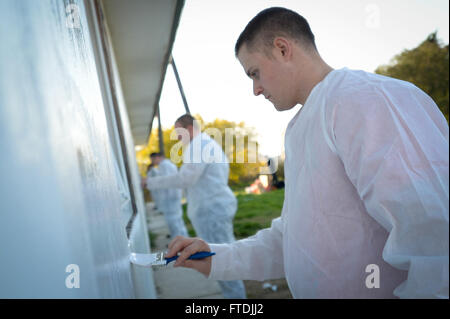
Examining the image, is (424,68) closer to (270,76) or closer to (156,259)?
(270,76)

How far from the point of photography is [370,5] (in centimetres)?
153

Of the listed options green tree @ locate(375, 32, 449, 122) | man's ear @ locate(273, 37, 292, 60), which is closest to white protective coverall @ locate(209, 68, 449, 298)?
man's ear @ locate(273, 37, 292, 60)

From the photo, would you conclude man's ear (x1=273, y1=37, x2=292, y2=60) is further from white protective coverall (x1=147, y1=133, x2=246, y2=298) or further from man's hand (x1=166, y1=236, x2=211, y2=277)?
white protective coverall (x1=147, y1=133, x2=246, y2=298)

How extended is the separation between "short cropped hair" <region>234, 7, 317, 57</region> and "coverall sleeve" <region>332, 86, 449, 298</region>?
1.40 feet

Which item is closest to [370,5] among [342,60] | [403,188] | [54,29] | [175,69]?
[342,60]

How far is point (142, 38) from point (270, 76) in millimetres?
2952

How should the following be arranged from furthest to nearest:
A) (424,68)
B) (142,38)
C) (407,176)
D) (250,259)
A: (424,68), (142,38), (250,259), (407,176)

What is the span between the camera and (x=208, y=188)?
4.25 metres

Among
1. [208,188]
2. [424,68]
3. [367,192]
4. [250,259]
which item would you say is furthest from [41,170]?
Answer: [424,68]

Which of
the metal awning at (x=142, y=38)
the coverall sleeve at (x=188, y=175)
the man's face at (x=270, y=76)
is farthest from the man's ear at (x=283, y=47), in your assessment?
the coverall sleeve at (x=188, y=175)

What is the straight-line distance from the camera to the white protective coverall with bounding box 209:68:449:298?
78 cm

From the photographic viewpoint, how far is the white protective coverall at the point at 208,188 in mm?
4191
